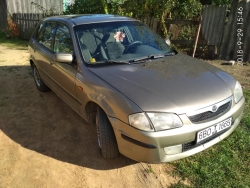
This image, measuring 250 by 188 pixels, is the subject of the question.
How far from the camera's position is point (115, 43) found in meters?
3.17

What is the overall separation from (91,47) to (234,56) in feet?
16.6

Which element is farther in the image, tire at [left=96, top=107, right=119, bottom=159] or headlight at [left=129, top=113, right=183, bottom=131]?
tire at [left=96, top=107, right=119, bottom=159]

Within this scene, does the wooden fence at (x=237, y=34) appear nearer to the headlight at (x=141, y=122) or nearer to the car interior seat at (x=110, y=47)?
the car interior seat at (x=110, y=47)

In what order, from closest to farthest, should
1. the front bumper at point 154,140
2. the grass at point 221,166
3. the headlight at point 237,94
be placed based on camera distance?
1. the front bumper at point 154,140
2. the grass at point 221,166
3. the headlight at point 237,94

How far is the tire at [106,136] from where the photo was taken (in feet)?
8.17

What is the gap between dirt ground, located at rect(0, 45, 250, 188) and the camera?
8.11ft

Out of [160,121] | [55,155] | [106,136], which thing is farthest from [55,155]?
[160,121]

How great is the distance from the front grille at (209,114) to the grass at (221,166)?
666 millimetres

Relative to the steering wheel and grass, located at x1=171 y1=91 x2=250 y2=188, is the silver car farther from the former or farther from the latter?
grass, located at x1=171 y1=91 x2=250 y2=188

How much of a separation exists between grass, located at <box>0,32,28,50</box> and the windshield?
7.45m

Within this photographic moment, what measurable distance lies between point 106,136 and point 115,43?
135 centimetres

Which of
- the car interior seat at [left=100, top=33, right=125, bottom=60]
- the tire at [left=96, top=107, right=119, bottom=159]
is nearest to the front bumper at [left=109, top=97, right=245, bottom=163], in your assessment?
the tire at [left=96, top=107, right=119, bottom=159]

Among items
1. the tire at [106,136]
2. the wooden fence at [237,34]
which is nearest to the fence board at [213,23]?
the wooden fence at [237,34]

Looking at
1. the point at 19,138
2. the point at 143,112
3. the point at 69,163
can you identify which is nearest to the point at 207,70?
the point at 143,112
